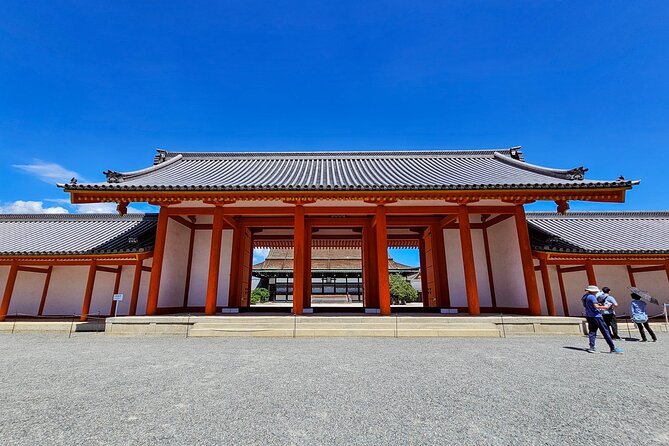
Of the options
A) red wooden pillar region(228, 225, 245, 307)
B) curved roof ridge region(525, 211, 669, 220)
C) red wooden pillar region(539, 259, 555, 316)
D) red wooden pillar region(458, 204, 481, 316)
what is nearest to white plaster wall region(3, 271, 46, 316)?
red wooden pillar region(228, 225, 245, 307)

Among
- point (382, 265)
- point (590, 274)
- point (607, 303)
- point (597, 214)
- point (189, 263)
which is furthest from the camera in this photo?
point (597, 214)

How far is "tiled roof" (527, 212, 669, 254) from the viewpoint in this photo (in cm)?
958

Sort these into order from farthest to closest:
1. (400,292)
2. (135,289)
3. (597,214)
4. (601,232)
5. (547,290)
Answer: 1. (400,292)
2. (597,214)
3. (601,232)
4. (135,289)
5. (547,290)

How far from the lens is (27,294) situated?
437 inches

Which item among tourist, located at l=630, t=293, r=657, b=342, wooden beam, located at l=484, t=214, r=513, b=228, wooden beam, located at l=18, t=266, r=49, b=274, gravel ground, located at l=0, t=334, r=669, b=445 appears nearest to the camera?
gravel ground, located at l=0, t=334, r=669, b=445

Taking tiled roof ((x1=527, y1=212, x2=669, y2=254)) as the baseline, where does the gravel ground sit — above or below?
below

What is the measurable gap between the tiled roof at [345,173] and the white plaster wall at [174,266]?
6.05 ft

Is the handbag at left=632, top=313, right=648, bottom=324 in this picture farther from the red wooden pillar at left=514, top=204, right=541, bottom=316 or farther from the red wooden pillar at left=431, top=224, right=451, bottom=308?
the red wooden pillar at left=431, top=224, right=451, bottom=308

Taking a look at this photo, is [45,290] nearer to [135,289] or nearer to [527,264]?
[135,289]

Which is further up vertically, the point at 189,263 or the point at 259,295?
the point at 189,263

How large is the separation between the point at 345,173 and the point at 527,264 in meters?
6.87

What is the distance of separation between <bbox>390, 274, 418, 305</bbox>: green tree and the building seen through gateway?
12.0m

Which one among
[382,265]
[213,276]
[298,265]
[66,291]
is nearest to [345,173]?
[382,265]

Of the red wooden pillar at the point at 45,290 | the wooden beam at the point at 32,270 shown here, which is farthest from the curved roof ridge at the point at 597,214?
the wooden beam at the point at 32,270
